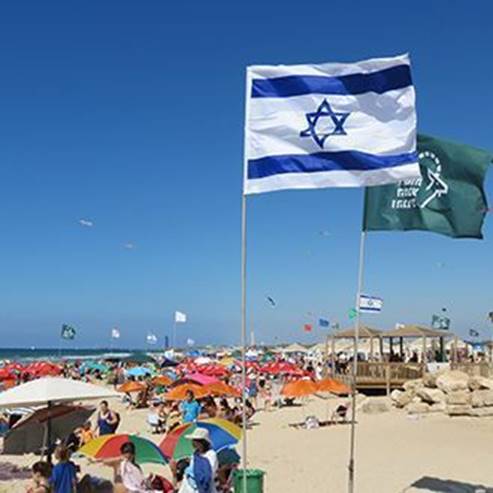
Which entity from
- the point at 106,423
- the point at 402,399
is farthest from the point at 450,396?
the point at 106,423

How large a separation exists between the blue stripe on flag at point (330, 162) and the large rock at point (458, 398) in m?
16.3

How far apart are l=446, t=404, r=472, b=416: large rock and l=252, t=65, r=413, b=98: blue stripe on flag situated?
16.2m

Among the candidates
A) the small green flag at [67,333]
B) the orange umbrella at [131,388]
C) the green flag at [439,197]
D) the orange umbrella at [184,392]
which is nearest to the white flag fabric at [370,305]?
the green flag at [439,197]

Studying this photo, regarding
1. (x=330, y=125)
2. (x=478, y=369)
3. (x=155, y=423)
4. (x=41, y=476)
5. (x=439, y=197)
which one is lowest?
(x=155, y=423)

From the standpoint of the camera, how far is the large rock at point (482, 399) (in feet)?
71.5

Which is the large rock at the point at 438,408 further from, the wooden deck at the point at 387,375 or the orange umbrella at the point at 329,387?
the wooden deck at the point at 387,375

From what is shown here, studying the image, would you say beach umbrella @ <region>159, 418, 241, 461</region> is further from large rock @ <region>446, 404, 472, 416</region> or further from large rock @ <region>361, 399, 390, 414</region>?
large rock @ <region>361, 399, 390, 414</region>

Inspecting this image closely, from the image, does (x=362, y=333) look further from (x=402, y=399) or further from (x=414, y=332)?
(x=402, y=399)

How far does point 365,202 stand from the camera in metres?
9.45

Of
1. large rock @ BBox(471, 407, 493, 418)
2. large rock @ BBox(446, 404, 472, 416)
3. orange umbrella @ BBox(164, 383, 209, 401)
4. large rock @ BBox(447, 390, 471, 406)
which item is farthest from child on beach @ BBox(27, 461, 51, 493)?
large rock @ BBox(447, 390, 471, 406)

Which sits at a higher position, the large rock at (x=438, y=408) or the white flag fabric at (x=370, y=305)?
the white flag fabric at (x=370, y=305)

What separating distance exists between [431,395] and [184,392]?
8.44 m

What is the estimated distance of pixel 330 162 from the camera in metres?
7.32

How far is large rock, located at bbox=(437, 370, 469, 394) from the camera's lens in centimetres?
2255
